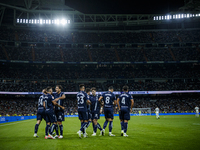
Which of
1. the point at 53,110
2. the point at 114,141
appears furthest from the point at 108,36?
the point at 114,141

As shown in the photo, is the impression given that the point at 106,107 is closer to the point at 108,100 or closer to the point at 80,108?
the point at 108,100

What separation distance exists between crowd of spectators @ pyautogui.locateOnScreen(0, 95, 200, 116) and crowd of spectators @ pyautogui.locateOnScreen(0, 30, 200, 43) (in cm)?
1862

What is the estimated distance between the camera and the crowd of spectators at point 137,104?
152 feet

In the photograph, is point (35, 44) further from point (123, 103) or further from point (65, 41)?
point (123, 103)

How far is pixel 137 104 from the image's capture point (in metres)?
51.8

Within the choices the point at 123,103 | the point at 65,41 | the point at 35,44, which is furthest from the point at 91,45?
the point at 123,103

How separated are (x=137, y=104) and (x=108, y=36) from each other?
23.9m

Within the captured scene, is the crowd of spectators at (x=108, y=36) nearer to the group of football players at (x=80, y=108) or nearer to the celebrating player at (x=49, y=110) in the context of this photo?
the group of football players at (x=80, y=108)

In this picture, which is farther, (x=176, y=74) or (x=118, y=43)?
(x=118, y=43)

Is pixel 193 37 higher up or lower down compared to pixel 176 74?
higher up

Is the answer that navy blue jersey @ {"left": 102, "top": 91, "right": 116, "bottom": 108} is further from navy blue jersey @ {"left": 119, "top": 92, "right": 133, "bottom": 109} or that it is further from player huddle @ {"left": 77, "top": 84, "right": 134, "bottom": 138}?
navy blue jersey @ {"left": 119, "top": 92, "right": 133, "bottom": 109}

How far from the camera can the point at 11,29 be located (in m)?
59.7

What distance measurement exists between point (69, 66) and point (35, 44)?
12.7m

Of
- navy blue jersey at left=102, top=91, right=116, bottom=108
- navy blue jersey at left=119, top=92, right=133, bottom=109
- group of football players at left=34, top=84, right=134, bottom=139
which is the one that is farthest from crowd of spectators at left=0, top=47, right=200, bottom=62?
navy blue jersey at left=119, top=92, right=133, bottom=109
